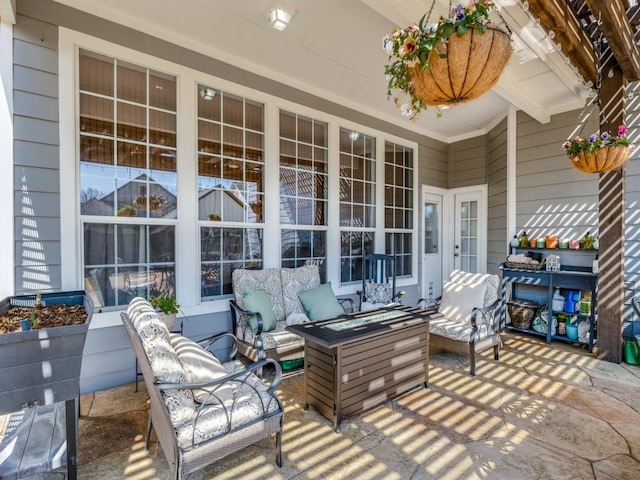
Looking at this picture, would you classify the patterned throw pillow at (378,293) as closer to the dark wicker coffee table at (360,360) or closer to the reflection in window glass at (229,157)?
the dark wicker coffee table at (360,360)

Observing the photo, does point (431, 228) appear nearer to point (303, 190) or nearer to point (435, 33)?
point (303, 190)

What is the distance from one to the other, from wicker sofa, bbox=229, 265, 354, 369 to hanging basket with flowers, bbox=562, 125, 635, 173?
115 inches

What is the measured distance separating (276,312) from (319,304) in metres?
0.49

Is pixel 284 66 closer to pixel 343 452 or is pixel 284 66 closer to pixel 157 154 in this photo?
pixel 157 154

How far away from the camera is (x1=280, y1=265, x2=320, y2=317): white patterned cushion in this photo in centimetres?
374

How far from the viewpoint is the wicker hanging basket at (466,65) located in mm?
1521

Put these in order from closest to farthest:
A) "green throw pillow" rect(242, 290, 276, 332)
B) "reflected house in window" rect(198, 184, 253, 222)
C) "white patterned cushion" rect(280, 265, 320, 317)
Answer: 1. "green throw pillow" rect(242, 290, 276, 332)
2. "reflected house in window" rect(198, 184, 253, 222)
3. "white patterned cushion" rect(280, 265, 320, 317)

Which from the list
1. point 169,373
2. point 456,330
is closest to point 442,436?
point 456,330

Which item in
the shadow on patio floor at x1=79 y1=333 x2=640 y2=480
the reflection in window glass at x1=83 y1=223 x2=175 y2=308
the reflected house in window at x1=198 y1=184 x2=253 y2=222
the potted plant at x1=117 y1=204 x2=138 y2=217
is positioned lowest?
the shadow on patio floor at x1=79 y1=333 x2=640 y2=480

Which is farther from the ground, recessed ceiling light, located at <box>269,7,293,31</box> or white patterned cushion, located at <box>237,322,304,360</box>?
recessed ceiling light, located at <box>269,7,293,31</box>

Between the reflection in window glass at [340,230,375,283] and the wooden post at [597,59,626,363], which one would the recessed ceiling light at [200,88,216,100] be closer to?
the reflection in window glass at [340,230,375,283]

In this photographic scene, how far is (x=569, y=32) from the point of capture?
9.47 feet

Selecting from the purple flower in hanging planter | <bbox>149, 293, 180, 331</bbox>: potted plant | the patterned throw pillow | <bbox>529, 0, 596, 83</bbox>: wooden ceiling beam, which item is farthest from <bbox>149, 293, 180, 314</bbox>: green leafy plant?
<bbox>529, 0, 596, 83</bbox>: wooden ceiling beam

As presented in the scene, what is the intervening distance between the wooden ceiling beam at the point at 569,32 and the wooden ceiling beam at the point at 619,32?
19cm
